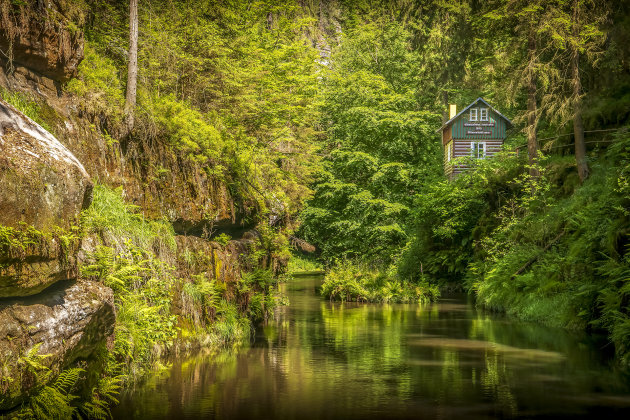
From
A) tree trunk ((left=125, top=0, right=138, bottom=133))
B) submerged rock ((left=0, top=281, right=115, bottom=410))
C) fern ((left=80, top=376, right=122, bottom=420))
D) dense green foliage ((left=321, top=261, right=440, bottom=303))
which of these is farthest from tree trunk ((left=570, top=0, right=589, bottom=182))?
submerged rock ((left=0, top=281, right=115, bottom=410))

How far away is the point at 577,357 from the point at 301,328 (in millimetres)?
8470

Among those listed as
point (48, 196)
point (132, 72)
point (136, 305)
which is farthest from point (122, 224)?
point (132, 72)

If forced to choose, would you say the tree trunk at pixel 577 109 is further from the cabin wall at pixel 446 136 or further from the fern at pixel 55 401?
the fern at pixel 55 401

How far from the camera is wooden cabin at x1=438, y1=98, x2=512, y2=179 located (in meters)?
42.3

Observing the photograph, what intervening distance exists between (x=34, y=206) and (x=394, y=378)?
→ 23.9ft

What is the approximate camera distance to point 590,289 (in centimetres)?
1622

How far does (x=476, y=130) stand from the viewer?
4247 cm

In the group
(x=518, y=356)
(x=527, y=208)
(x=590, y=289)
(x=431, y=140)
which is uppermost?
(x=431, y=140)

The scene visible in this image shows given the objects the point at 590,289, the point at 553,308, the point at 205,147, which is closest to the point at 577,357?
the point at 590,289

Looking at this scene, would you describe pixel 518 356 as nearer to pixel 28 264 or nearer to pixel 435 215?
pixel 28 264

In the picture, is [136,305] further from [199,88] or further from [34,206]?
[199,88]

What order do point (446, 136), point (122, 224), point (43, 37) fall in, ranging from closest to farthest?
1. point (43, 37)
2. point (122, 224)
3. point (446, 136)

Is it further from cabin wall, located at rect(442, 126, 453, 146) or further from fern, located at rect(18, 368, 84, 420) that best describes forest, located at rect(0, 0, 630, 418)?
cabin wall, located at rect(442, 126, 453, 146)

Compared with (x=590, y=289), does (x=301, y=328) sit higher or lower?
lower
